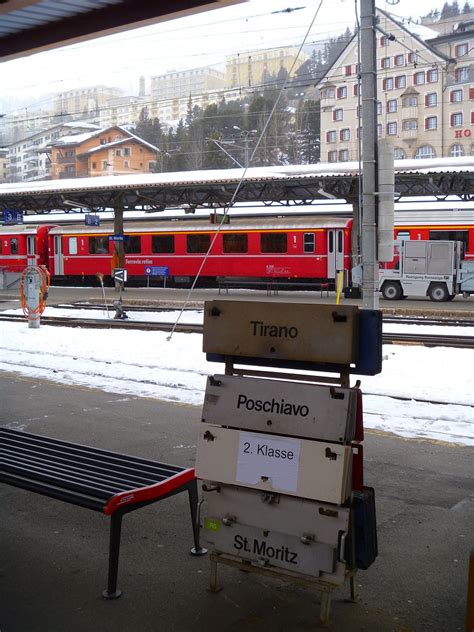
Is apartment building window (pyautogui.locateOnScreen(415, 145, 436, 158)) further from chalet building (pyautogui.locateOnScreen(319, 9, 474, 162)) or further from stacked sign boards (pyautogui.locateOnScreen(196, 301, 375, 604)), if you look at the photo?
stacked sign boards (pyautogui.locateOnScreen(196, 301, 375, 604))

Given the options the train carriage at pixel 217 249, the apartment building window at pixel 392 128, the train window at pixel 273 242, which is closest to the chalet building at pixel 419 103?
the apartment building window at pixel 392 128

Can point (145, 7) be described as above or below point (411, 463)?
above

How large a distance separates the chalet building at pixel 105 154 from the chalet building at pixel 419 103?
26734 mm

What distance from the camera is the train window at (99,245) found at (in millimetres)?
38844

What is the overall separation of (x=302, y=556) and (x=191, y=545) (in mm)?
1343

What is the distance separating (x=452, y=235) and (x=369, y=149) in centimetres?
1936

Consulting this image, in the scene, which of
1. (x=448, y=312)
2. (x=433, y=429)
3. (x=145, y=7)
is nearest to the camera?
(x=145, y=7)

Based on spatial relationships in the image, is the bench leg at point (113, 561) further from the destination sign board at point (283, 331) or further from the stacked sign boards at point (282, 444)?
the destination sign board at point (283, 331)

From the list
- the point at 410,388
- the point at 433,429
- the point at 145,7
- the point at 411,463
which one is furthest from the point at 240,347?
the point at 410,388

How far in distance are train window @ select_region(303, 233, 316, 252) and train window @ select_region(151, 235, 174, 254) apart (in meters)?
7.29

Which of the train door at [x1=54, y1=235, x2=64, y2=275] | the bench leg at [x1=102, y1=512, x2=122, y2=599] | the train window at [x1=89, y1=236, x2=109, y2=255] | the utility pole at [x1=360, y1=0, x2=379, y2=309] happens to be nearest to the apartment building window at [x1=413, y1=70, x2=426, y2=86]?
the train window at [x1=89, y1=236, x2=109, y2=255]

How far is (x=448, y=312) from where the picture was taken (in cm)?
2273

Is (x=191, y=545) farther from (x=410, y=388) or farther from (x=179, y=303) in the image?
(x=179, y=303)

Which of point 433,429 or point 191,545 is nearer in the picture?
point 191,545
